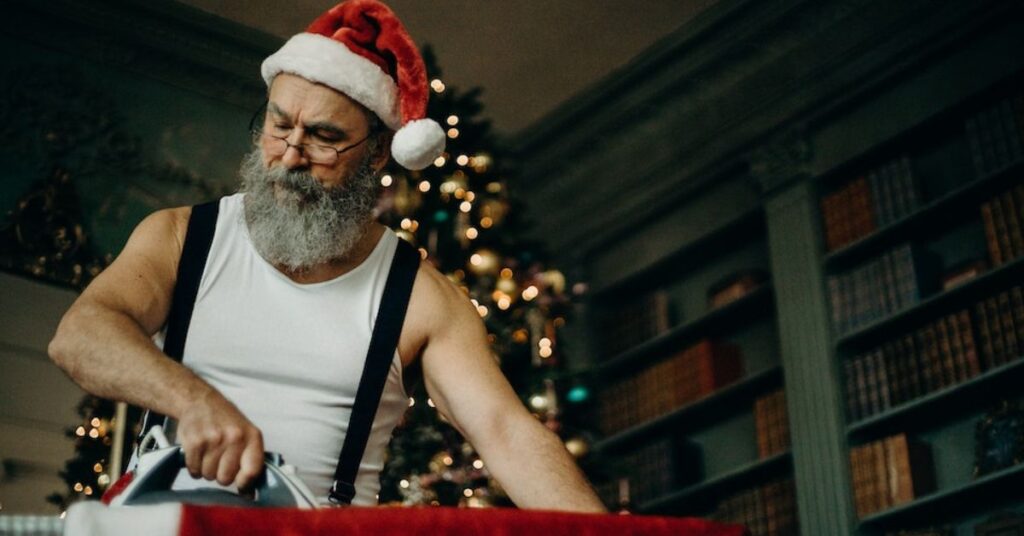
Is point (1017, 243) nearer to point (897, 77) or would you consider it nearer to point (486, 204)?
point (897, 77)

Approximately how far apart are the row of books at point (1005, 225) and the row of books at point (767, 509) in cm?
107

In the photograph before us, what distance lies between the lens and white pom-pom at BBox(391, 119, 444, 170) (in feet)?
5.75

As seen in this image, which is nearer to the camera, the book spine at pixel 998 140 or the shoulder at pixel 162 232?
the shoulder at pixel 162 232

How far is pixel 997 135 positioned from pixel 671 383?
1.56 m

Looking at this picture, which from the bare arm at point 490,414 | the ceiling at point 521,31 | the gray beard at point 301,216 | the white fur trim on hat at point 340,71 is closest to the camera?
the bare arm at point 490,414

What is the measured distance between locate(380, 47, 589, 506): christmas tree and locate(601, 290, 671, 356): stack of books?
792 mm

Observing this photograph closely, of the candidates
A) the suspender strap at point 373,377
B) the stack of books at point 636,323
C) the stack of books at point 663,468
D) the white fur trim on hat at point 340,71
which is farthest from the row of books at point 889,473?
the suspender strap at point 373,377

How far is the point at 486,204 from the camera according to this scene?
4.31 metres

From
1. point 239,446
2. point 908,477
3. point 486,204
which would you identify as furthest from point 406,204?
point 239,446

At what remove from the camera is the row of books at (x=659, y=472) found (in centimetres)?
484

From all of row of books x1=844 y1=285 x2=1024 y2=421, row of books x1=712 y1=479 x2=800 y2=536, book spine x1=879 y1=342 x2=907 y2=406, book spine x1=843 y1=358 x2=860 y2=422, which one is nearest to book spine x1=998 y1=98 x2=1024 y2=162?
row of books x1=844 y1=285 x2=1024 y2=421

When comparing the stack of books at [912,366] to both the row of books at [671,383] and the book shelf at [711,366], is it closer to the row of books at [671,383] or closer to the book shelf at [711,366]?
the book shelf at [711,366]

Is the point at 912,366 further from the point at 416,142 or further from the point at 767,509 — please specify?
the point at 416,142

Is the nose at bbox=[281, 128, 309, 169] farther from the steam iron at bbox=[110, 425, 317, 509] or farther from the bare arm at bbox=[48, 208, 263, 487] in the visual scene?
the steam iron at bbox=[110, 425, 317, 509]
